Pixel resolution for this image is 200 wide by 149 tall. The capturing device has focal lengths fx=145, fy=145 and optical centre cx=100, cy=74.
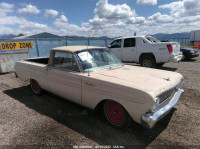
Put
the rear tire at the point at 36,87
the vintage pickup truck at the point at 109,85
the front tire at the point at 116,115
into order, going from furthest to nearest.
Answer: the rear tire at the point at 36,87 < the front tire at the point at 116,115 < the vintage pickup truck at the point at 109,85

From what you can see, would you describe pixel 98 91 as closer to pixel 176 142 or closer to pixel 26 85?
pixel 176 142

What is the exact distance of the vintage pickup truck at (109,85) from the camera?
2.39m

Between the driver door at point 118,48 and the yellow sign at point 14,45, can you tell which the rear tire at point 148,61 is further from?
the yellow sign at point 14,45

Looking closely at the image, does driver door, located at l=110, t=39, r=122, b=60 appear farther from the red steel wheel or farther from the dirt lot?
the red steel wheel

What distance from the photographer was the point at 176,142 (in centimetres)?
258

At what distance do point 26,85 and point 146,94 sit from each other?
516 cm

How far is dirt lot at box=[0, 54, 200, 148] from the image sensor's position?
2598 mm

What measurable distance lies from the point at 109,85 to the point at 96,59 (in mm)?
1098

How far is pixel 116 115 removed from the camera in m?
2.92

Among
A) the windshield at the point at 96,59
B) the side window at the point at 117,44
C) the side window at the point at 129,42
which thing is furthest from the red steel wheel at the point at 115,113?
the side window at the point at 117,44

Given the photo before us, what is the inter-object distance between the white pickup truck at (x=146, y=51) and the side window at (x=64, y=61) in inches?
174

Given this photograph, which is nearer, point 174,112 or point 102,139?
point 102,139

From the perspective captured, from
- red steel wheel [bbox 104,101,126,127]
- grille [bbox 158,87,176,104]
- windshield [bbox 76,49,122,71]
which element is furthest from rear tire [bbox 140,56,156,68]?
red steel wheel [bbox 104,101,126,127]

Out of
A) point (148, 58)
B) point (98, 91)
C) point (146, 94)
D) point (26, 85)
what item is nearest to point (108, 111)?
point (98, 91)
